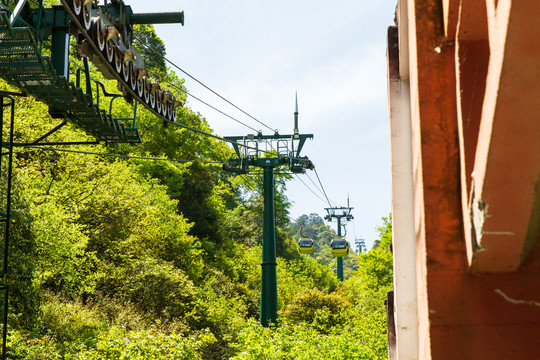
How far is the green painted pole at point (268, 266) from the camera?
926 inches

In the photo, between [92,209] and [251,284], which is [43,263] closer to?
[92,209]

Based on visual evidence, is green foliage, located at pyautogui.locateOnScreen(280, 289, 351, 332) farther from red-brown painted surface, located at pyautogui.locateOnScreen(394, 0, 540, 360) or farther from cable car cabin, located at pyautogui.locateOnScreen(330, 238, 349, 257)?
red-brown painted surface, located at pyautogui.locateOnScreen(394, 0, 540, 360)

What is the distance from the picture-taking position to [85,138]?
95.9 ft

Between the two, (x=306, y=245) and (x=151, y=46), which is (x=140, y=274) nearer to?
(x=306, y=245)

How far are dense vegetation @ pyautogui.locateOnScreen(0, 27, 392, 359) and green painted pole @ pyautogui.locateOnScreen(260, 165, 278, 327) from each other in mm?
1146

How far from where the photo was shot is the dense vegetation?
16344mm

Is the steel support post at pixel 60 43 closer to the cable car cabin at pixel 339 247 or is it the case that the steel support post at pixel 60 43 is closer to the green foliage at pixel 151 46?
the cable car cabin at pixel 339 247

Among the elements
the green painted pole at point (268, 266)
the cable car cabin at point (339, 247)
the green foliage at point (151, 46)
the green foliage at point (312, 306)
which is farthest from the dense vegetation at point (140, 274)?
the green foliage at point (151, 46)

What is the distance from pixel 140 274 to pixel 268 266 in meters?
4.85

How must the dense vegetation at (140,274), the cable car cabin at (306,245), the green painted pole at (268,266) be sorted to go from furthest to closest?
the cable car cabin at (306,245) < the green painted pole at (268,266) < the dense vegetation at (140,274)

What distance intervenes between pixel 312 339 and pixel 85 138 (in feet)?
52.3

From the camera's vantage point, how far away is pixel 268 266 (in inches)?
950

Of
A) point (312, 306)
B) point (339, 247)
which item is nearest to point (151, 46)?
point (339, 247)

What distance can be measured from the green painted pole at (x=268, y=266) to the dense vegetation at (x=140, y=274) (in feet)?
3.76
